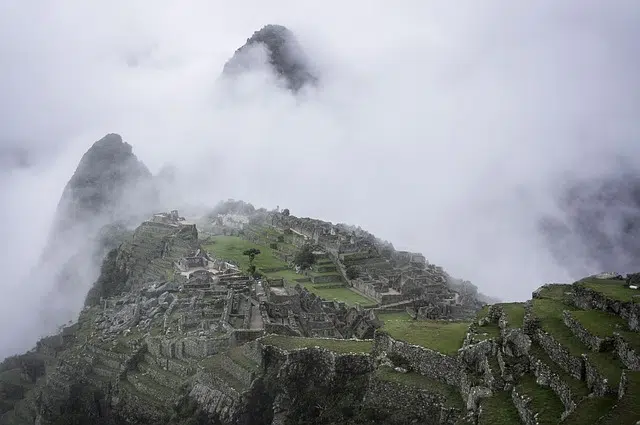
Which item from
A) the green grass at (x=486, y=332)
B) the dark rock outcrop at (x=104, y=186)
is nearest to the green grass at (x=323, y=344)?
the green grass at (x=486, y=332)

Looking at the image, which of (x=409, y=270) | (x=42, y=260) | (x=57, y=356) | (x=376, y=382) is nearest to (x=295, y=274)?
(x=409, y=270)

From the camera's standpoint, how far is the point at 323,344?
27.2 meters

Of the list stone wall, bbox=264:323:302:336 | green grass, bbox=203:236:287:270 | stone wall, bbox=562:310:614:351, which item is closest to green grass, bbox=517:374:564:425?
stone wall, bbox=562:310:614:351

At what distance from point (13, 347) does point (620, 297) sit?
73.2 meters

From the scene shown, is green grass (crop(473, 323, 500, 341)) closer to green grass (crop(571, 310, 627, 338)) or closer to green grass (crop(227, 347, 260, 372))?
green grass (crop(571, 310, 627, 338))

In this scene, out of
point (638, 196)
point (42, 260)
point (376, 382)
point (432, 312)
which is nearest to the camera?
point (376, 382)

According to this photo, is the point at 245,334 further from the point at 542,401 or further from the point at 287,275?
the point at 287,275

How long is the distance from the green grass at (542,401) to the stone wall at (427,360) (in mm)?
3169

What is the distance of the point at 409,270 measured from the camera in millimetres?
64750

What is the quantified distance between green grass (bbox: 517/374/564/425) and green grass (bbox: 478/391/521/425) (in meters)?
0.53

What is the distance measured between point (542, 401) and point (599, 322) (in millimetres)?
3548

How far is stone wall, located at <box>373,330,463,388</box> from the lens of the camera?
2170 cm

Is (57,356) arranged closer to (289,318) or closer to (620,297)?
(289,318)

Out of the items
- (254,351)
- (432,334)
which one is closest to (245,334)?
(254,351)
